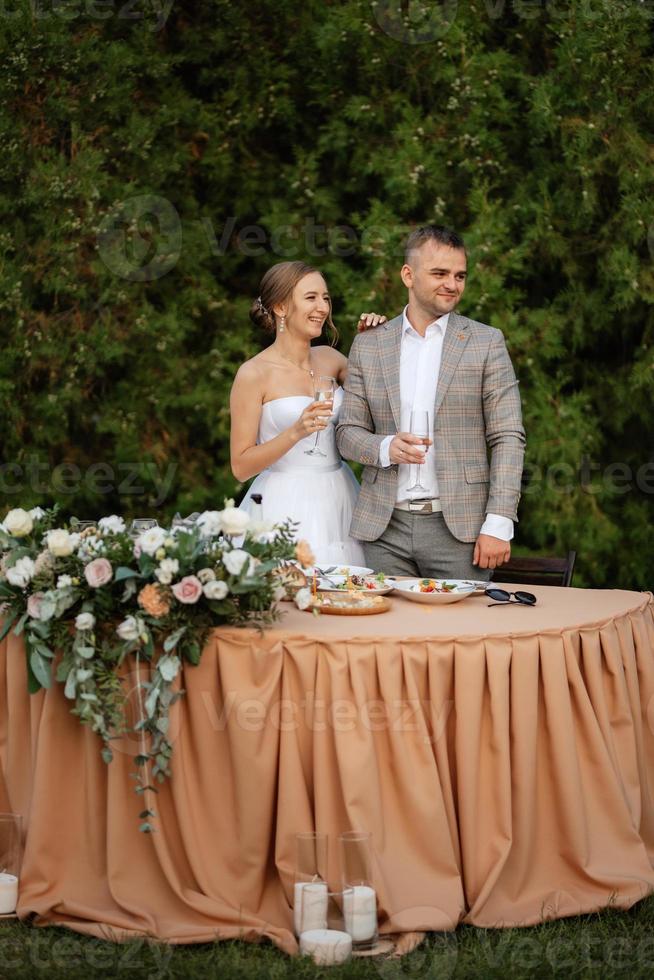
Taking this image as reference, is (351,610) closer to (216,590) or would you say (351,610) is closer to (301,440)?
(216,590)

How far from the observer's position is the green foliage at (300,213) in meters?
6.35

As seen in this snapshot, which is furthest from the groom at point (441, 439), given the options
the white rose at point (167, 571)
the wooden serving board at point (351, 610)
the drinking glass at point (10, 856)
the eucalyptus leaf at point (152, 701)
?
the drinking glass at point (10, 856)

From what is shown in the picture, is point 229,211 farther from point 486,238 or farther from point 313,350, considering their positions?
point 313,350

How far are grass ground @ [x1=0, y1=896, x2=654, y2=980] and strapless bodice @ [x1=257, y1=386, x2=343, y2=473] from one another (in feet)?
6.24

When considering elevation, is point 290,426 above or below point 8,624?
above

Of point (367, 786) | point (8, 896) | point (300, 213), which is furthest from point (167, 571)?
point (300, 213)

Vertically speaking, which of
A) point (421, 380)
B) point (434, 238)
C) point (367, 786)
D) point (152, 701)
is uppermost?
point (434, 238)

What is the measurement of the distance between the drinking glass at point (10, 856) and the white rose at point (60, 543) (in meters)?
0.77

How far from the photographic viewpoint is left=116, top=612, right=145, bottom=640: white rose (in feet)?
9.64

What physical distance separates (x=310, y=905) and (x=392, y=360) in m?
1.94

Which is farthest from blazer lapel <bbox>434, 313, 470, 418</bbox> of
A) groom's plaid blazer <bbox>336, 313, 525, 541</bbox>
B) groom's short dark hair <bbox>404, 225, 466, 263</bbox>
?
groom's short dark hair <bbox>404, 225, 466, 263</bbox>

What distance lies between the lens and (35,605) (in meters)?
3.04

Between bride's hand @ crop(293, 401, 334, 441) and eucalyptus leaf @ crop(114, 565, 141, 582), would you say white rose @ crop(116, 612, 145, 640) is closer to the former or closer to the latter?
eucalyptus leaf @ crop(114, 565, 141, 582)

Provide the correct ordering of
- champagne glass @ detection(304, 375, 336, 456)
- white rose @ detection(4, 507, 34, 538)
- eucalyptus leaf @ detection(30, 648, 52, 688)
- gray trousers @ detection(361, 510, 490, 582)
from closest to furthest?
eucalyptus leaf @ detection(30, 648, 52, 688) → white rose @ detection(4, 507, 34, 538) → champagne glass @ detection(304, 375, 336, 456) → gray trousers @ detection(361, 510, 490, 582)
